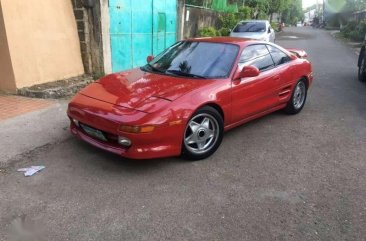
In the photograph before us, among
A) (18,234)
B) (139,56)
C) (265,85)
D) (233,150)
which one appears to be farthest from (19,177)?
(139,56)

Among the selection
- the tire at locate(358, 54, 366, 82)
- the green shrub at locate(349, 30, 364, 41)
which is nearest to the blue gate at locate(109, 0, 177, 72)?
the tire at locate(358, 54, 366, 82)

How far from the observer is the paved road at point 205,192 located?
120 inches

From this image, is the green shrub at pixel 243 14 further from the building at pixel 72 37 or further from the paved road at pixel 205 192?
the paved road at pixel 205 192

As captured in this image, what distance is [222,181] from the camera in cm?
388

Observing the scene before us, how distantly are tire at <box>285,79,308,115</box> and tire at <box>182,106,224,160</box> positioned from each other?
2133 millimetres

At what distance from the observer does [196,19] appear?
52.6 feet

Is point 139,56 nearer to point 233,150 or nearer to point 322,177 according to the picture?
point 233,150

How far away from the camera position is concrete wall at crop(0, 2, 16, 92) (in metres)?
6.41

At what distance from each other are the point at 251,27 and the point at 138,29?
7854 mm

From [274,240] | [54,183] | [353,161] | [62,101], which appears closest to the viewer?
[274,240]

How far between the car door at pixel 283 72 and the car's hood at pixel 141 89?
65.4 inches

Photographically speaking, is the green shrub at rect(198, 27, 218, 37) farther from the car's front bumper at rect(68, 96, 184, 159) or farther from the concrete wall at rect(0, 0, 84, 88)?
the car's front bumper at rect(68, 96, 184, 159)

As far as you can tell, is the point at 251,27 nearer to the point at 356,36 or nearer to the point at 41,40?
the point at 41,40

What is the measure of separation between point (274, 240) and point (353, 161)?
6.84 ft
